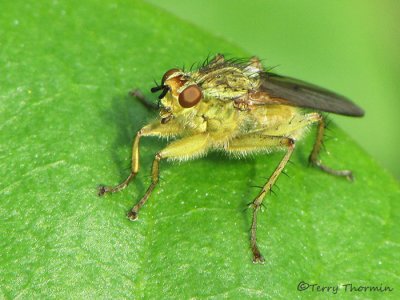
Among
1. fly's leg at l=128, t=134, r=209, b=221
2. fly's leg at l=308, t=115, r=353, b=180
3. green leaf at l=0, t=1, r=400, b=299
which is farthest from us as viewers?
fly's leg at l=308, t=115, r=353, b=180

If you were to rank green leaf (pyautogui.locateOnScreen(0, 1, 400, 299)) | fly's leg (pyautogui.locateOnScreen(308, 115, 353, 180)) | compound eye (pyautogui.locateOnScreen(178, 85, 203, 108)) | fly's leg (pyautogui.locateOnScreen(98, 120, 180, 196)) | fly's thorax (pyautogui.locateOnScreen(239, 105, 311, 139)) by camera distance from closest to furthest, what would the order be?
1. green leaf (pyautogui.locateOnScreen(0, 1, 400, 299))
2. fly's leg (pyautogui.locateOnScreen(98, 120, 180, 196))
3. compound eye (pyautogui.locateOnScreen(178, 85, 203, 108))
4. fly's leg (pyautogui.locateOnScreen(308, 115, 353, 180))
5. fly's thorax (pyautogui.locateOnScreen(239, 105, 311, 139))

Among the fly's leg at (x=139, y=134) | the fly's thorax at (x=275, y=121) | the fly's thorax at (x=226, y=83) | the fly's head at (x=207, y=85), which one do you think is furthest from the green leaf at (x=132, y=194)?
the fly's thorax at (x=226, y=83)

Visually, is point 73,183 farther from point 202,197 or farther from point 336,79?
point 336,79

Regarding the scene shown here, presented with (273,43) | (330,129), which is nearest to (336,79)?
(273,43)

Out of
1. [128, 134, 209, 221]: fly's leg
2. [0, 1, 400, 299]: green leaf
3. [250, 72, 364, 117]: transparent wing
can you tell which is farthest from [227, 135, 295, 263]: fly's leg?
[250, 72, 364, 117]: transparent wing

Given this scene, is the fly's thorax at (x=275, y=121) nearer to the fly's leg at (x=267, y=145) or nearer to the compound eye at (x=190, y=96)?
the fly's leg at (x=267, y=145)

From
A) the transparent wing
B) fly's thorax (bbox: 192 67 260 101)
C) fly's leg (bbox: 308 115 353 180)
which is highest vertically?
the transparent wing

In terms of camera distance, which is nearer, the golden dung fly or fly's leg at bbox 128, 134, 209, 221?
fly's leg at bbox 128, 134, 209, 221

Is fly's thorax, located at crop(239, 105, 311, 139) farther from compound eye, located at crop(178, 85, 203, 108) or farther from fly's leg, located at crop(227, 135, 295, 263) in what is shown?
compound eye, located at crop(178, 85, 203, 108)

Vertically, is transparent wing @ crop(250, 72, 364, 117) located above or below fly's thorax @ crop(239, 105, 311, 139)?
above
